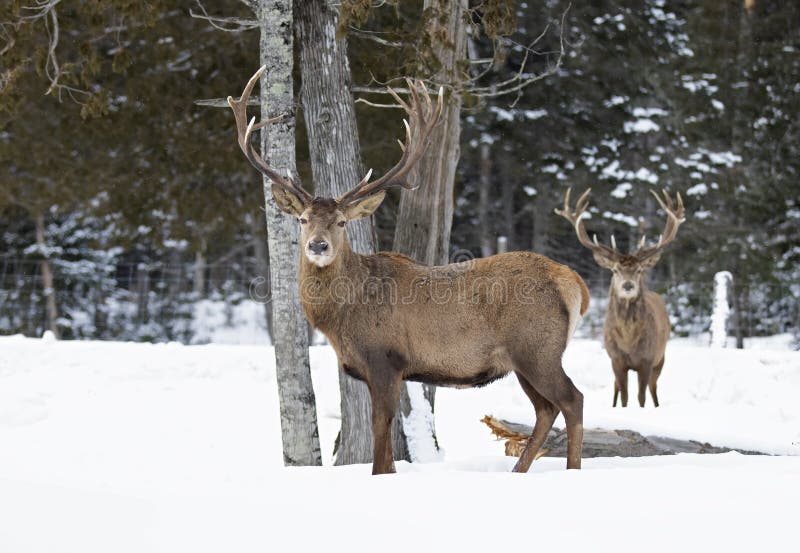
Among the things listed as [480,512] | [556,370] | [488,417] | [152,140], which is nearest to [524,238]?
[152,140]

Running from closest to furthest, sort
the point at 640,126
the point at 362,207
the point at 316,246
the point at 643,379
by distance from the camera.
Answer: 1. the point at 316,246
2. the point at 362,207
3. the point at 643,379
4. the point at 640,126

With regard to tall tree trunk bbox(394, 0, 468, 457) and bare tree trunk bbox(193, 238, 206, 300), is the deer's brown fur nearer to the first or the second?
tall tree trunk bbox(394, 0, 468, 457)

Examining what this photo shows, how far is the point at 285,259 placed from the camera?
21.5 feet

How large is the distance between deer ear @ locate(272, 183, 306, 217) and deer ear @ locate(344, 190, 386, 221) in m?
0.31

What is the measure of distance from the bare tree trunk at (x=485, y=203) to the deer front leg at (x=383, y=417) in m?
14.7

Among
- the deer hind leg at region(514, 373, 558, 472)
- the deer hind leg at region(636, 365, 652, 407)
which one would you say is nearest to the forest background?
the deer hind leg at region(636, 365, 652, 407)

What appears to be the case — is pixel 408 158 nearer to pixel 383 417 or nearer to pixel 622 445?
pixel 383 417

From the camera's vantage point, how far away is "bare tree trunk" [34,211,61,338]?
1877cm

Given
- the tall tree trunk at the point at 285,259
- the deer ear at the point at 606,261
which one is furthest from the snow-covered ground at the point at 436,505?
the deer ear at the point at 606,261

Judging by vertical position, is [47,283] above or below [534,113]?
below

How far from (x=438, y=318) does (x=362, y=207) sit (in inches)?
38.1

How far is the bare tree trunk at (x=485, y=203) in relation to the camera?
20.0m

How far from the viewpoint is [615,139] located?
19.6 meters

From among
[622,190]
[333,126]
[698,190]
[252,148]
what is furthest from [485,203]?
[252,148]
